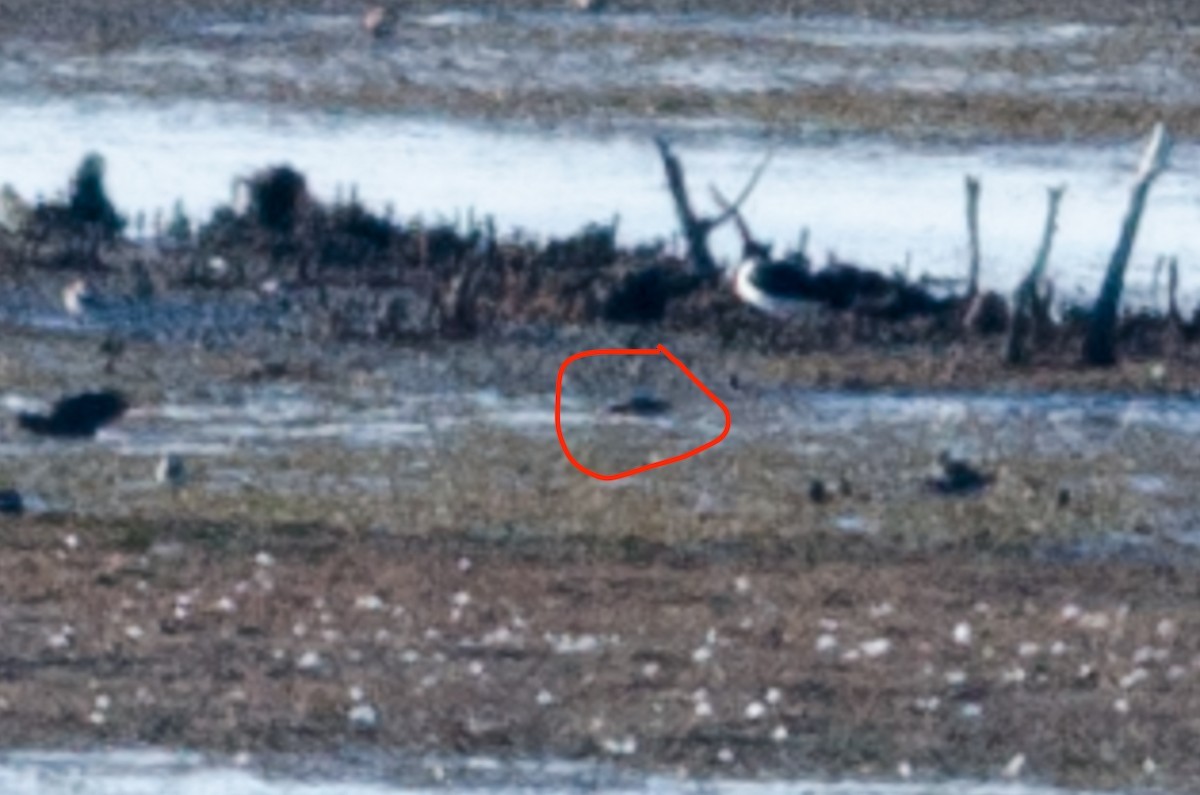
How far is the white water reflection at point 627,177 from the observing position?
1938 centimetres

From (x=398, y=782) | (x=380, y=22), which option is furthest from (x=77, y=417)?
(x=380, y=22)

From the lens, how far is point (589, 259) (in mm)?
17500

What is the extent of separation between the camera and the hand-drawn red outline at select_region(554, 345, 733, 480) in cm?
1402

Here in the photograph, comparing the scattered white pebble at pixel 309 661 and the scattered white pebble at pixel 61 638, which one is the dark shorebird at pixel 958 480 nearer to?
the scattered white pebble at pixel 309 661

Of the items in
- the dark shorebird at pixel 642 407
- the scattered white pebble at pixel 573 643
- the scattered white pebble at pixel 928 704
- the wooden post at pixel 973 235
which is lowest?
the dark shorebird at pixel 642 407

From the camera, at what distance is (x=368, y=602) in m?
11.6

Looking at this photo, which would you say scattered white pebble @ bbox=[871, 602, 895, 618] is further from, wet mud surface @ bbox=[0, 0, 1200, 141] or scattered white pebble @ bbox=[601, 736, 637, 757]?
wet mud surface @ bbox=[0, 0, 1200, 141]

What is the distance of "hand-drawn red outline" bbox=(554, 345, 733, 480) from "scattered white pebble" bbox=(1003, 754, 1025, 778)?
4404 mm

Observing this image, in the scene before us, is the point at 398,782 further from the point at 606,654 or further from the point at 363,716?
the point at 606,654

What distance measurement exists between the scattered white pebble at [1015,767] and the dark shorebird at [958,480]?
400 cm

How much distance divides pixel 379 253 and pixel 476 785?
885 centimetres

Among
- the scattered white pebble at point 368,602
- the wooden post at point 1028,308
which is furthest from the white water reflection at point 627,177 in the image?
the scattered white pebble at point 368,602

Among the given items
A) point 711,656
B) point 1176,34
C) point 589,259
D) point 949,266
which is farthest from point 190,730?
point 1176,34

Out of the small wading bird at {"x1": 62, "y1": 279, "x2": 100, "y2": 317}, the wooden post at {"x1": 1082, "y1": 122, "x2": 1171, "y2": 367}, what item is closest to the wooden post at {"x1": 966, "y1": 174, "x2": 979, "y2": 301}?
the wooden post at {"x1": 1082, "y1": 122, "x2": 1171, "y2": 367}
